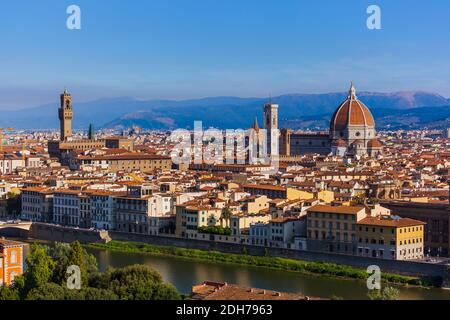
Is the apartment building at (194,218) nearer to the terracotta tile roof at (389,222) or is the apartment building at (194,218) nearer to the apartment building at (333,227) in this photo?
the apartment building at (333,227)

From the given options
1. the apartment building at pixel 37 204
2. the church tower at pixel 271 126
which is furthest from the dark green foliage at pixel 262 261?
the church tower at pixel 271 126

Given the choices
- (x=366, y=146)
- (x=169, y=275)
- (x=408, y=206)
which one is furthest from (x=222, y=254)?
(x=366, y=146)

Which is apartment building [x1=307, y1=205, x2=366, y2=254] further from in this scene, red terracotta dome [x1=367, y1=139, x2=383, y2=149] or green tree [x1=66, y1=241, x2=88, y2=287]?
red terracotta dome [x1=367, y1=139, x2=383, y2=149]

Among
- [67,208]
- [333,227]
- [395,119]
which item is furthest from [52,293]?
[395,119]

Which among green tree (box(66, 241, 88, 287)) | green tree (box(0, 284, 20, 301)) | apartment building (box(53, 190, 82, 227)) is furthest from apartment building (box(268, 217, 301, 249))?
green tree (box(0, 284, 20, 301))
